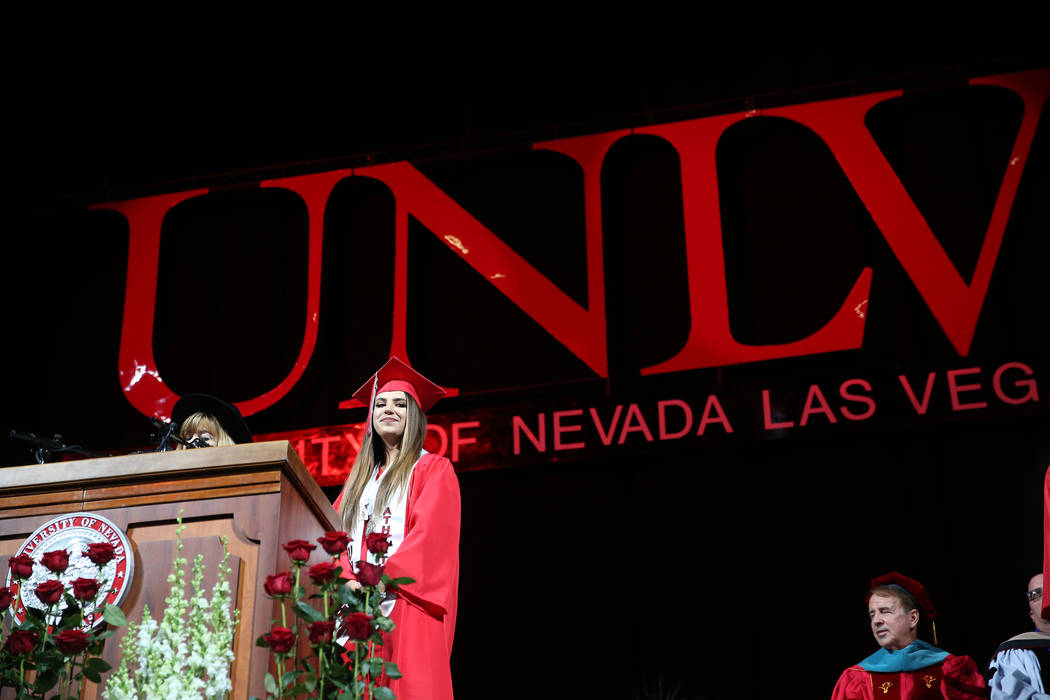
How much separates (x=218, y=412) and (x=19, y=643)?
2629mm

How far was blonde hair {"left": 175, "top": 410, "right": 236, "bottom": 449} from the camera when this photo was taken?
453 cm

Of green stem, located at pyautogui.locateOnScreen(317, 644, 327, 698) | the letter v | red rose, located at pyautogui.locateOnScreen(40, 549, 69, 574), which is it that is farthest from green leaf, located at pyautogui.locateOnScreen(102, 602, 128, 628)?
the letter v

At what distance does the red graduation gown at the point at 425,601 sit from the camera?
3.15 metres

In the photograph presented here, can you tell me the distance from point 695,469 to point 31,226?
4807mm

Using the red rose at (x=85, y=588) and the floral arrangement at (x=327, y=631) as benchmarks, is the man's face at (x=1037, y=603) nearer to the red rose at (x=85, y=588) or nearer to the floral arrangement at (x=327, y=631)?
the floral arrangement at (x=327, y=631)

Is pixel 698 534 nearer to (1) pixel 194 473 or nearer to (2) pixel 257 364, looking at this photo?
(2) pixel 257 364

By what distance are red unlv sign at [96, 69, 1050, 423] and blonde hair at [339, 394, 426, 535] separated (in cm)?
277

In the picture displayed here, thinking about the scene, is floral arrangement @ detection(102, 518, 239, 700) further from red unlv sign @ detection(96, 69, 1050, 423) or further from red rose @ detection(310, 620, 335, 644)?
red unlv sign @ detection(96, 69, 1050, 423)

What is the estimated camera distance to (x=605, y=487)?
642cm

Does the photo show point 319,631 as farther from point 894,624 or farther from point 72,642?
point 894,624

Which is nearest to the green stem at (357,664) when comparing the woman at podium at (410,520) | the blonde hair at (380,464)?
the woman at podium at (410,520)

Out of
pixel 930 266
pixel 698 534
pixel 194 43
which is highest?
pixel 194 43

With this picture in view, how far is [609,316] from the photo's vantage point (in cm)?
673

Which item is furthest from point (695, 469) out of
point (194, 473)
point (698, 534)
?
point (194, 473)
